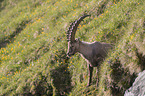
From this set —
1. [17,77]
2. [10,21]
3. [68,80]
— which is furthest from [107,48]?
[10,21]

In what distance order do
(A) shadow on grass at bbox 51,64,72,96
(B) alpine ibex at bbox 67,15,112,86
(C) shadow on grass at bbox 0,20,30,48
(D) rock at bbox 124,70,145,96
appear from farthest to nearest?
(C) shadow on grass at bbox 0,20,30,48 < (A) shadow on grass at bbox 51,64,72,96 < (B) alpine ibex at bbox 67,15,112,86 < (D) rock at bbox 124,70,145,96

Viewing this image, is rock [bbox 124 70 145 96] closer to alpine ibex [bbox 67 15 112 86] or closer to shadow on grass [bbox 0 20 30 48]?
alpine ibex [bbox 67 15 112 86]

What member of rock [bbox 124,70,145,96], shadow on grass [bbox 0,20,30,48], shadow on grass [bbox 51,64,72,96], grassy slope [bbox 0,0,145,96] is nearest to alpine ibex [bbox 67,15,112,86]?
grassy slope [bbox 0,0,145,96]

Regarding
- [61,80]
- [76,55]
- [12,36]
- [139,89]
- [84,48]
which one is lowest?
[61,80]

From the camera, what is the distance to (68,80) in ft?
35.2

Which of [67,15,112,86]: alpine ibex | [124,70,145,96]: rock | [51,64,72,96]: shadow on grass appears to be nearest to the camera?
[124,70,145,96]: rock

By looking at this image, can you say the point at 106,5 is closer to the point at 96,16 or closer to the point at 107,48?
the point at 96,16

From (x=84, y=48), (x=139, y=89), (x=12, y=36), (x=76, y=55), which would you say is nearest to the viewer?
(x=139, y=89)

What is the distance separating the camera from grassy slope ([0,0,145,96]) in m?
8.56

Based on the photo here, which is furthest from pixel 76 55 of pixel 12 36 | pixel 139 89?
pixel 12 36

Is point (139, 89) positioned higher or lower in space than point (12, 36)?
higher

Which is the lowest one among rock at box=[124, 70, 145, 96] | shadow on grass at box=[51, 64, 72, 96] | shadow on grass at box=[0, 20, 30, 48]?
shadow on grass at box=[51, 64, 72, 96]

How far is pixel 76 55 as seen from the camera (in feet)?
37.2

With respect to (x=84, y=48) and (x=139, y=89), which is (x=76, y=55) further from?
(x=139, y=89)
